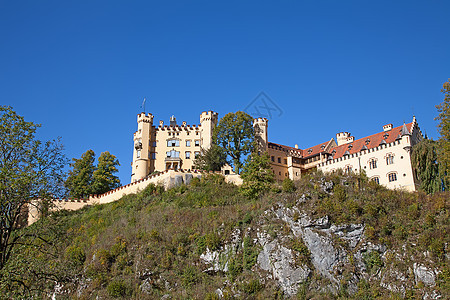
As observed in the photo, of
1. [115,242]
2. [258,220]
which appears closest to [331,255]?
[258,220]

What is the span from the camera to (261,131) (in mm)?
64500

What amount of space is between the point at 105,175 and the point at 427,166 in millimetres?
42632

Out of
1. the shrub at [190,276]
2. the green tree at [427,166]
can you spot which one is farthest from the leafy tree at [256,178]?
the green tree at [427,166]

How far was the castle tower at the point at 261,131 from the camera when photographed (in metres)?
63.5

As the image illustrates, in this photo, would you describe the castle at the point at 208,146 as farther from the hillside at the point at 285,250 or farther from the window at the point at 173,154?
the hillside at the point at 285,250

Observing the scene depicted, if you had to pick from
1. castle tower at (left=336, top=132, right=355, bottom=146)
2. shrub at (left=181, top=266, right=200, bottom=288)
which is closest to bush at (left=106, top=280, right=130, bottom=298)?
shrub at (left=181, top=266, right=200, bottom=288)

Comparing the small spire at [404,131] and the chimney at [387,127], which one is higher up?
the chimney at [387,127]

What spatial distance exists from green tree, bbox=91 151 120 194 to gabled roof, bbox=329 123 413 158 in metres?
32.7

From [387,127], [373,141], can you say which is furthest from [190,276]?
[387,127]

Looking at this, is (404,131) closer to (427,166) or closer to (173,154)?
(427,166)

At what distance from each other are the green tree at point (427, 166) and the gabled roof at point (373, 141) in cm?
550

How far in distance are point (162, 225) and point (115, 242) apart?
4.75 m

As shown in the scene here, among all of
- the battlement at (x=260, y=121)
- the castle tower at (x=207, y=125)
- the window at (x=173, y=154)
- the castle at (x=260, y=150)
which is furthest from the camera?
the window at (x=173, y=154)

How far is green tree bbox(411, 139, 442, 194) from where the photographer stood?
146 ft
